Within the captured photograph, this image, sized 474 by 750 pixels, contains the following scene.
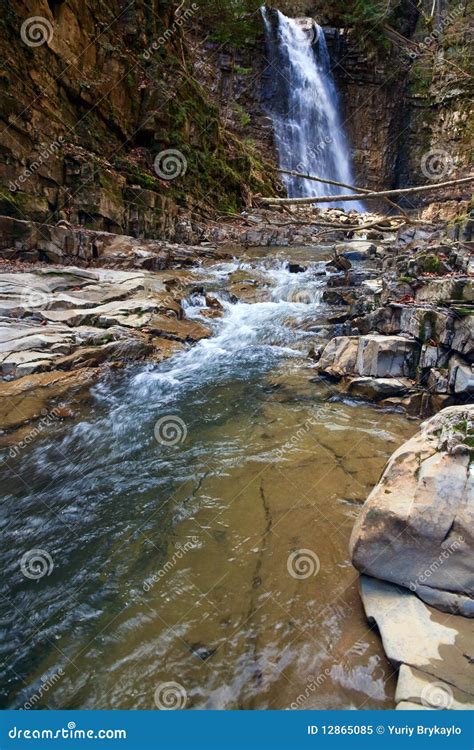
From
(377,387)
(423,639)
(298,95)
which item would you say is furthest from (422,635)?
(298,95)

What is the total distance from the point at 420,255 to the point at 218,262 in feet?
22.0

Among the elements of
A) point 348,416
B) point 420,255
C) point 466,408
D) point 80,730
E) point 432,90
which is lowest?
point 80,730

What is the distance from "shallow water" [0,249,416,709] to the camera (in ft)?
7.10

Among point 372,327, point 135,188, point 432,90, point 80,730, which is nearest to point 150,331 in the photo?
point 372,327

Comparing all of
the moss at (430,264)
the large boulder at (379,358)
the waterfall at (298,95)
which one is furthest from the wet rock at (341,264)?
the waterfall at (298,95)

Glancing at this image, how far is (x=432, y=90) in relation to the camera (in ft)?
83.4

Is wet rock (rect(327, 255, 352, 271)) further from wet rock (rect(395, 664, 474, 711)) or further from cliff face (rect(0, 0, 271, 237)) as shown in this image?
wet rock (rect(395, 664, 474, 711))

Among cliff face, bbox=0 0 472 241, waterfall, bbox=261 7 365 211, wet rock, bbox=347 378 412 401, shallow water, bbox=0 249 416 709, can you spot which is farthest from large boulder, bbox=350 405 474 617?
waterfall, bbox=261 7 365 211

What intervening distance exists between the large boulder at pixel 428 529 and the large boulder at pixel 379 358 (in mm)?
2725

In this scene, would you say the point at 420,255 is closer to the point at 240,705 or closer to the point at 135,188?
the point at 240,705

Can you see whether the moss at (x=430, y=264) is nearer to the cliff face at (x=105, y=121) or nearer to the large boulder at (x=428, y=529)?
the large boulder at (x=428, y=529)

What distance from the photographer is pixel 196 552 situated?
2.99 meters

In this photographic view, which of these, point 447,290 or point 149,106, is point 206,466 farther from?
point 149,106

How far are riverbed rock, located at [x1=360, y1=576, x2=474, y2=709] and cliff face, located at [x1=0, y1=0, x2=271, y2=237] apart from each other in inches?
411
